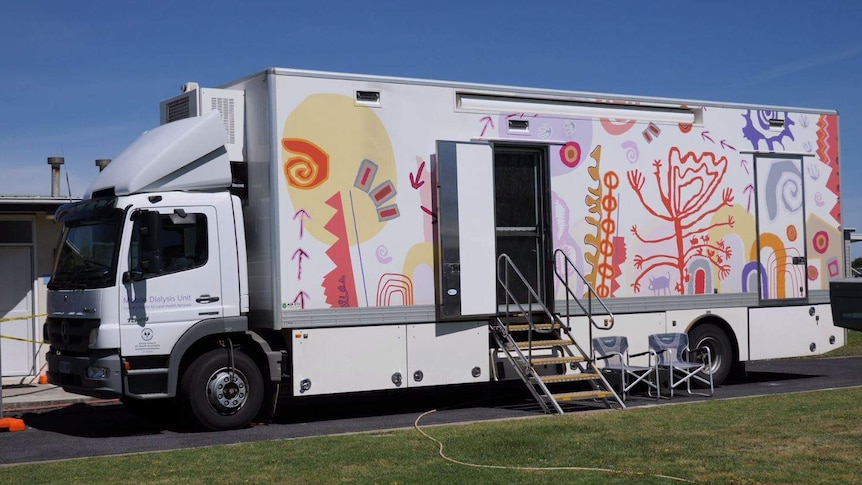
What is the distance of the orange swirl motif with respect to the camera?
11984 millimetres

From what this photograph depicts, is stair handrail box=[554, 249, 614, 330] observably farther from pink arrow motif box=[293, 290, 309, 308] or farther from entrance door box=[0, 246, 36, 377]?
entrance door box=[0, 246, 36, 377]

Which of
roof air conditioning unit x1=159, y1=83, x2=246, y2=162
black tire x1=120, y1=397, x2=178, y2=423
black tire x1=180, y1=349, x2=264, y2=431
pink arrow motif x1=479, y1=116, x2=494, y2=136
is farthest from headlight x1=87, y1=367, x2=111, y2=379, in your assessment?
pink arrow motif x1=479, y1=116, x2=494, y2=136

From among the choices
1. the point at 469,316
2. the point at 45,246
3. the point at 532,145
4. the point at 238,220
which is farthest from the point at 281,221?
the point at 45,246

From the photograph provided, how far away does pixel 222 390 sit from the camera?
11742 mm

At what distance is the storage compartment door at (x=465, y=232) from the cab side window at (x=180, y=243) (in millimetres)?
2834

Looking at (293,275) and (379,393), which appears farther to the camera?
(379,393)

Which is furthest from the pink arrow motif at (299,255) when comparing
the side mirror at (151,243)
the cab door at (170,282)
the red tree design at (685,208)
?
the red tree design at (685,208)

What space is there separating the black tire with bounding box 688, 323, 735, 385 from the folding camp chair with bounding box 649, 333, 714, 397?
183 mm

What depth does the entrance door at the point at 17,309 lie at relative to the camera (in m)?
16.7

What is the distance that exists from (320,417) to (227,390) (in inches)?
69.8

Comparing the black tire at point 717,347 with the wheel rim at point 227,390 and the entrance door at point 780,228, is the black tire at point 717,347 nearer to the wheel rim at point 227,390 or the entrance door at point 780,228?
the entrance door at point 780,228

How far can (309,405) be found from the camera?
14.7 m

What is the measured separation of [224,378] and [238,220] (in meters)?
1.77

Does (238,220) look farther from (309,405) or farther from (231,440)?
(309,405)
